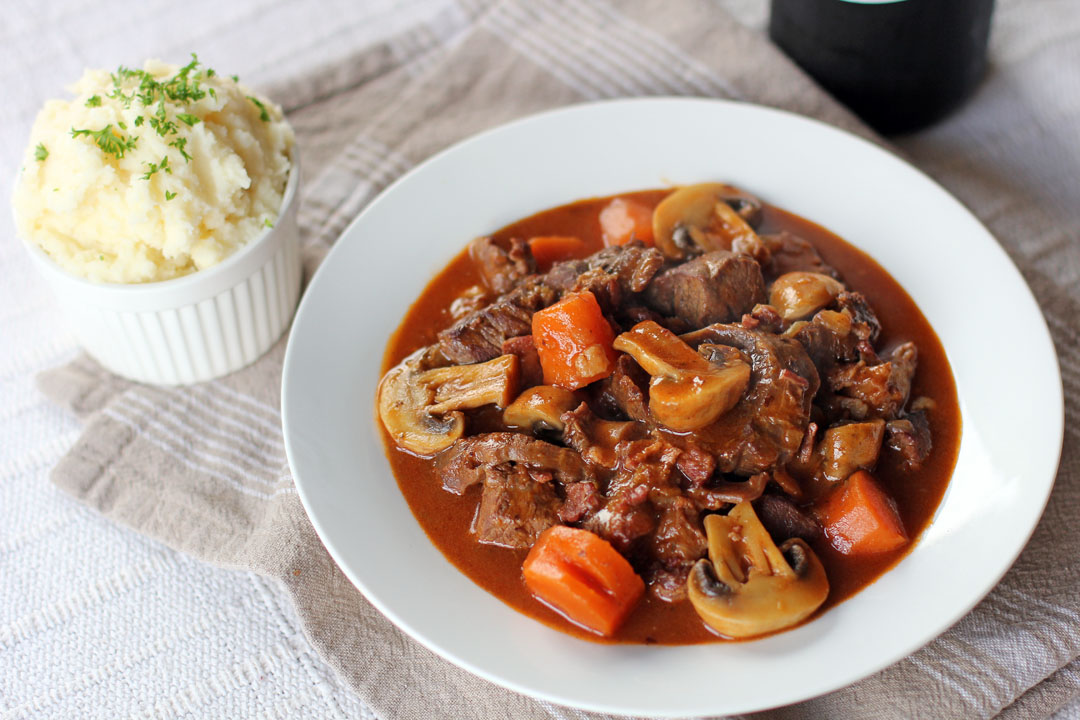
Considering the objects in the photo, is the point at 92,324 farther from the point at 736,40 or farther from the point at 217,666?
the point at 736,40

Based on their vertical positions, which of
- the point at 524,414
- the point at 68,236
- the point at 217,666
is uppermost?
the point at 68,236

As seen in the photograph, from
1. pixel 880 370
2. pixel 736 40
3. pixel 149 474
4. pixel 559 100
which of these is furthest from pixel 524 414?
pixel 736 40

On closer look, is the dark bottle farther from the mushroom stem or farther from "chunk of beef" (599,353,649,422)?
the mushroom stem

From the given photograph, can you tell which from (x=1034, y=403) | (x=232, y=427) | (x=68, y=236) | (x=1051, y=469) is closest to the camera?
(x=1051, y=469)

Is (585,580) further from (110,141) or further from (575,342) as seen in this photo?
(110,141)

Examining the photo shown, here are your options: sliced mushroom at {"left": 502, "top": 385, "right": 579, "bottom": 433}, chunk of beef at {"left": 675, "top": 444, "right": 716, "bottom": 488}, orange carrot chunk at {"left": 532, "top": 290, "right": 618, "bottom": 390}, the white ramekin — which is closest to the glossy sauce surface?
sliced mushroom at {"left": 502, "top": 385, "right": 579, "bottom": 433}

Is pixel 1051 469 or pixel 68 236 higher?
pixel 68 236
